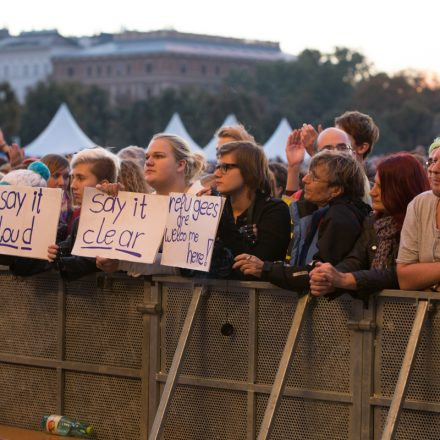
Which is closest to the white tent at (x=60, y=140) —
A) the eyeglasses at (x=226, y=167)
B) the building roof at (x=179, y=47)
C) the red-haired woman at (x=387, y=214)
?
the eyeglasses at (x=226, y=167)

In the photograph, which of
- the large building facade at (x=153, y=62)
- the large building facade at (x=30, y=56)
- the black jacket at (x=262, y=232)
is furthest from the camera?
the large building facade at (x=30, y=56)

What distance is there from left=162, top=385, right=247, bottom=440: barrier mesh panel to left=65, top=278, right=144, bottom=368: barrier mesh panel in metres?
0.35

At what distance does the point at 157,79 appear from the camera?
15938cm

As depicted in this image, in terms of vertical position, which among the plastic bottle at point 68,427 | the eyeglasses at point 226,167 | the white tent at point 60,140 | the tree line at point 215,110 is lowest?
the plastic bottle at point 68,427

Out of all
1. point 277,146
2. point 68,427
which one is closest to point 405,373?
point 68,427

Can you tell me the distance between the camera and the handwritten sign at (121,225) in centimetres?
693

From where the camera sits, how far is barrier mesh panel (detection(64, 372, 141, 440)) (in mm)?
7184

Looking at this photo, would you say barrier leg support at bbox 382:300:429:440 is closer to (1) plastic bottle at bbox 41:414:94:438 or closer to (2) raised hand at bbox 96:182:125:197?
(2) raised hand at bbox 96:182:125:197

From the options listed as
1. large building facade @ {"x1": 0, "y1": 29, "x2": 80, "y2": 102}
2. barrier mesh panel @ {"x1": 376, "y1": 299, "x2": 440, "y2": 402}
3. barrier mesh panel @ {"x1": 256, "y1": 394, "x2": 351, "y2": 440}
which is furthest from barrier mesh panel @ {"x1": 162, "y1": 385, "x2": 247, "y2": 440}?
large building facade @ {"x1": 0, "y1": 29, "x2": 80, "y2": 102}

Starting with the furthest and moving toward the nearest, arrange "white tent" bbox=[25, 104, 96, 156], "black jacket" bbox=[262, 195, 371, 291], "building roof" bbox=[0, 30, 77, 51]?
"building roof" bbox=[0, 30, 77, 51] < "white tent" bbox=[25, 104, 96, 156] < "black jacket" bbox=[262, 195, 371, 291]

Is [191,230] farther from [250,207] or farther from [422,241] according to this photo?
[422,241]

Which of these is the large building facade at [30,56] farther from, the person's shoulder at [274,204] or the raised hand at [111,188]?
the person's shoulder at [274,204]

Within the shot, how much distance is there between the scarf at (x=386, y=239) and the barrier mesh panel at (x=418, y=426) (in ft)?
2.38

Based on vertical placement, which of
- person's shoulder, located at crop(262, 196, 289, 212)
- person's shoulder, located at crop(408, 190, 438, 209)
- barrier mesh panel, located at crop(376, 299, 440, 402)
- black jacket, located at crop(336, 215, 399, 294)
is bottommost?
barrier mesh panel, located at crop(376, 299, 440, 402)
